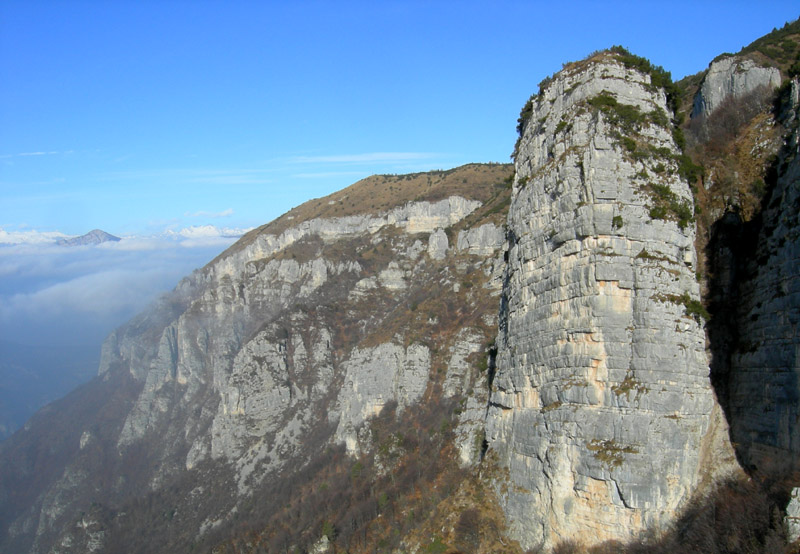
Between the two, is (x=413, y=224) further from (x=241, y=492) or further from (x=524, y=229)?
(x=524, y=229)

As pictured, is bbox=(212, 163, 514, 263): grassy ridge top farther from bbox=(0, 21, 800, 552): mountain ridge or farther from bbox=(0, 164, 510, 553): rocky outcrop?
bbox=(0, 21, 800, 552): mountain ridge

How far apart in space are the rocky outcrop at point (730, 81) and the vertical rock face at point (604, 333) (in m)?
9.39

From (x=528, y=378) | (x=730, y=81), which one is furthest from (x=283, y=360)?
(x=730, y=81)

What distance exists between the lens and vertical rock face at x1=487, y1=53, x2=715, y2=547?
20109 millimetres

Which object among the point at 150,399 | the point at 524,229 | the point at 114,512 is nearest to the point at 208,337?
the point at 150,399

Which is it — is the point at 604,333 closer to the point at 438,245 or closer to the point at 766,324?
the point at 766,324

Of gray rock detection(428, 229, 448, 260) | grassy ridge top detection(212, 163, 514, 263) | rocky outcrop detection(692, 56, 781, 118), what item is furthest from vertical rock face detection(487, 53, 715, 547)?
grassy ridge top detection(212, 163, 514, 263)

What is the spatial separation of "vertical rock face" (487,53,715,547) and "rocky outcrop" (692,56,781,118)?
30.8 ft

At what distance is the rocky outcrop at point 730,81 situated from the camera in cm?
3075

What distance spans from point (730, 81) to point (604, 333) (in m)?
20.6

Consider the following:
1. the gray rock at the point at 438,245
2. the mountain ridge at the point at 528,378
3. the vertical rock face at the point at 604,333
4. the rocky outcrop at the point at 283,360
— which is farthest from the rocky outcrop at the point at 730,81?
the gray rock at the point at 438,245

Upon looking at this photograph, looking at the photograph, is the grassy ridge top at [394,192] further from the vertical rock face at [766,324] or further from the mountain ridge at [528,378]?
the vertical rock face at [766,324]

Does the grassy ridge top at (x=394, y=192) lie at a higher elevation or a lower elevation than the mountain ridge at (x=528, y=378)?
higher

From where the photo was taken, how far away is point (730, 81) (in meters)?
32.6
